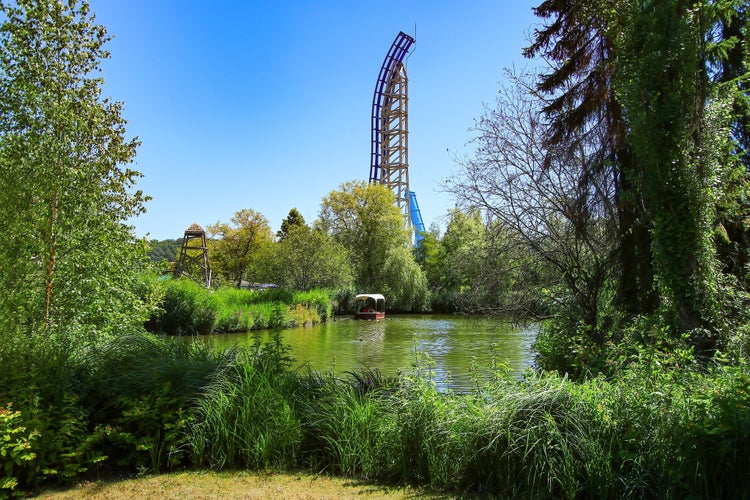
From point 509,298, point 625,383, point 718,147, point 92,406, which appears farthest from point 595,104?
point 92,406

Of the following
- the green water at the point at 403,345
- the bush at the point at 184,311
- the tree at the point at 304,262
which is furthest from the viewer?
the tree at the point at 304,262

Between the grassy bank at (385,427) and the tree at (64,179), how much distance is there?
1.49 m

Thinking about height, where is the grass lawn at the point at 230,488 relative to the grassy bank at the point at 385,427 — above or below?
below

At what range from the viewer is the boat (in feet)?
92.3

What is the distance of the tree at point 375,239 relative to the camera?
33.7 m

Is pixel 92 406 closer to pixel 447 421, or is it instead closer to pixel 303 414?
pixel 303 414

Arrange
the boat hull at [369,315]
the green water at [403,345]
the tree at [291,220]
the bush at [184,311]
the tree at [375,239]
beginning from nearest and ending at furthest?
the green water at [403,345]
the bush at [184,311]
the boat hull at [369,315]
the tree at [375,239]
the tree at [291,220]

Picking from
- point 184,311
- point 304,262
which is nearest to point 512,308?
point 184,311

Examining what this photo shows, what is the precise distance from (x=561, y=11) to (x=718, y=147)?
406cm

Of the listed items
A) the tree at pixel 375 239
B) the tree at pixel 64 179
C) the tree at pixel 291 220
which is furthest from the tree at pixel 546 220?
the tree at pixel 291 220

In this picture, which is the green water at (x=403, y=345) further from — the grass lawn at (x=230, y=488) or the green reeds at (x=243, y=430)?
the grass lawn at (x=230, y=488)

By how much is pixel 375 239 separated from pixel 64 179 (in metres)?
29.9

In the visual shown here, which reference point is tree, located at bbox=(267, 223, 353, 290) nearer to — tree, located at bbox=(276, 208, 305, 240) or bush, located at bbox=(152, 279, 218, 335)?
bush, located at bbox=(152, 279, 218, 335)

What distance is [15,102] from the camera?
6.24 meters
